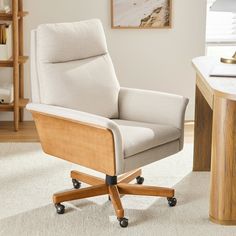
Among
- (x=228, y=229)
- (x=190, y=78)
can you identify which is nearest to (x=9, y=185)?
(x=228, y=229)

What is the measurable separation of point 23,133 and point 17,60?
1.81ft

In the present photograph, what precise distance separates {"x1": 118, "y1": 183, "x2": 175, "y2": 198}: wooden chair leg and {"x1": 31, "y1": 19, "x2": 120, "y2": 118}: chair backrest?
48 cm

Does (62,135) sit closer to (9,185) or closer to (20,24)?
→ (9,185)

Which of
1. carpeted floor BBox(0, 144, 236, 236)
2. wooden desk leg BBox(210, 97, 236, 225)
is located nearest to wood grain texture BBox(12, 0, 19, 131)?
carpeted floor BBox(0, 144, 236, 236)

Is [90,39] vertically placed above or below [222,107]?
above

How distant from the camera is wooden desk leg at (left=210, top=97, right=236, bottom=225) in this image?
3.02 metres

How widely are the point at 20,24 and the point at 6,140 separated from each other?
975mm

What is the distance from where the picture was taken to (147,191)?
3.38 m

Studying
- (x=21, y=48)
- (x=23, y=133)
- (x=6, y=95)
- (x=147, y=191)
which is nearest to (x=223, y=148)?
(x=147, y=191)

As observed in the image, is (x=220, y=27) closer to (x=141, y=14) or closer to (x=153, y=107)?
(x=141, y=14)

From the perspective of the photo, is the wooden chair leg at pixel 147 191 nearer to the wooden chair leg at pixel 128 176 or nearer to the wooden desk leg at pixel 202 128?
the wooden chair leg at pixel 128 176

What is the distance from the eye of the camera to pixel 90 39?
12.0 ft

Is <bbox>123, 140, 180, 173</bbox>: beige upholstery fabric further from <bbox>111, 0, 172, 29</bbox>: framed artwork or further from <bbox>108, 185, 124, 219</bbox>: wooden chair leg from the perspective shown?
<bbox>111, 0, 172, 29</bbox>: framed artwork

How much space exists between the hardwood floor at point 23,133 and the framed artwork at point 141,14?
2.85 feet
